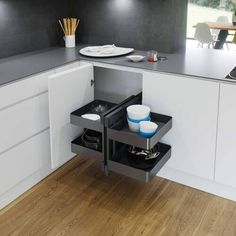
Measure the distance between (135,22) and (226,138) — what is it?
1.24 m

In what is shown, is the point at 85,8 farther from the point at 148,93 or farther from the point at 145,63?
the point at 148,93

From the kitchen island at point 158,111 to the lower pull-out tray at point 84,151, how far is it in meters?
0.07

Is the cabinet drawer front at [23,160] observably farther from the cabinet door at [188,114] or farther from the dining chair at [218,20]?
the dining chair at [218,20]

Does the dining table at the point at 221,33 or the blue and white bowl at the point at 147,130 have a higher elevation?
the dining table at the point at 221,33

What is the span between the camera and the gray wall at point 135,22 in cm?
274

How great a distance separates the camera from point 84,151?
7.89 ft

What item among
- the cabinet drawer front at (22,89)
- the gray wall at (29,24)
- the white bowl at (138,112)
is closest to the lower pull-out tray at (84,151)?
the white bowl at (138,112)

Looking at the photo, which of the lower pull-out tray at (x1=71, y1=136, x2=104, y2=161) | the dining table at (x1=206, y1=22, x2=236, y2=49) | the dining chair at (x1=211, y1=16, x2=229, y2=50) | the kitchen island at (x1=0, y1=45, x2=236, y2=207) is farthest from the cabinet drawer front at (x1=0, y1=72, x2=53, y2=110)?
the dining chair at (x1=211, y1=16, x2=229, y2=50)

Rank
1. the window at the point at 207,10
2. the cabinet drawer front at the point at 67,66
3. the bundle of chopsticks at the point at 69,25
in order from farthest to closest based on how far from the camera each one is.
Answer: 1. the window at the point at 207,10
2. the bundle of chopsticks at the point at 69,25
3. the cabinet drawer front at the point at 67,66

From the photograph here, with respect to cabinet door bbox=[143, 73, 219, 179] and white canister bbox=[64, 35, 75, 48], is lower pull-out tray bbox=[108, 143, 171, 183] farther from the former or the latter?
white canister bbox=[64, 35, 75, 48]

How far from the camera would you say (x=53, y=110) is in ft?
7.49

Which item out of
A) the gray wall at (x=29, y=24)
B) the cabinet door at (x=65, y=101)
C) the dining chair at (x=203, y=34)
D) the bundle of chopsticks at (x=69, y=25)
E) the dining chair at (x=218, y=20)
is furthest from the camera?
the dining chair at (x=218, y=20)

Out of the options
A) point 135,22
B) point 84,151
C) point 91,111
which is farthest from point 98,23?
point 84,151

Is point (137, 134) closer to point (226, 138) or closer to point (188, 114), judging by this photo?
point (188, 114)
